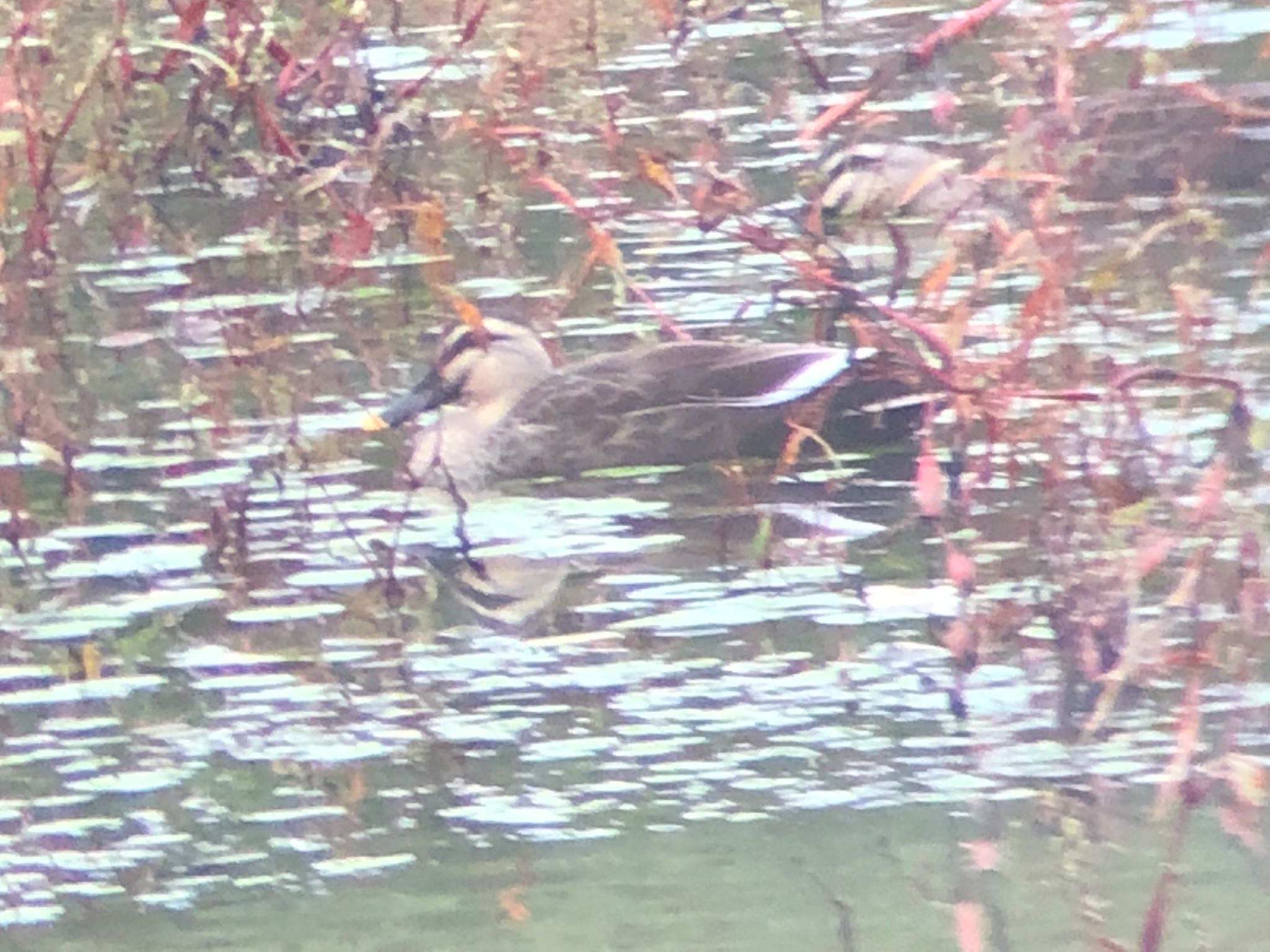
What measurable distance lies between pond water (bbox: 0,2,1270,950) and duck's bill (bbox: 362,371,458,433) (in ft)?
0.19

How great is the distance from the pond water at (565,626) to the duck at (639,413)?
0.08 metres

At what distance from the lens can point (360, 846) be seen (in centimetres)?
459

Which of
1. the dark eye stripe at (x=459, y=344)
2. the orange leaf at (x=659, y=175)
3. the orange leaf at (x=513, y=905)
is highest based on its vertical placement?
the orange leaf at (x=659, y=175)

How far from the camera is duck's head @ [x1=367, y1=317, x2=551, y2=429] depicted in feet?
23.6

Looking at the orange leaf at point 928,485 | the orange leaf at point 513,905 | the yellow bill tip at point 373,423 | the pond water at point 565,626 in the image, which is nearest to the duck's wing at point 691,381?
the pond water at point 565,626

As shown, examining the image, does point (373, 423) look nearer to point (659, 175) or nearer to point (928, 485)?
point (659, 175)

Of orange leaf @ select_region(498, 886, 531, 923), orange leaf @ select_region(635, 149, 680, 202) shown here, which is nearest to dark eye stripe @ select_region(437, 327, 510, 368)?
orange leaf @ select_region(635, 149, 680, 202)

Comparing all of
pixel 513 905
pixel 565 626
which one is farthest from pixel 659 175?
pixel 513 905

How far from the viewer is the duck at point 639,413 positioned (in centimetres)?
682

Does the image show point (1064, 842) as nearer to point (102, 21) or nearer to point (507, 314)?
point (507, 314)

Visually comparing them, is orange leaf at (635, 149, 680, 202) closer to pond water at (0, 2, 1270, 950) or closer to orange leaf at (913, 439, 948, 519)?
pond water at (0, 2, 1270, 950)

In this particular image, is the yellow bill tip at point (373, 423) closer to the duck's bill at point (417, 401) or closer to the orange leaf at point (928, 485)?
the duck's bill at point (417, 401)

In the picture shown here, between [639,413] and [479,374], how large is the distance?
55cm

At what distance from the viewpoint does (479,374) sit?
7281 mm
